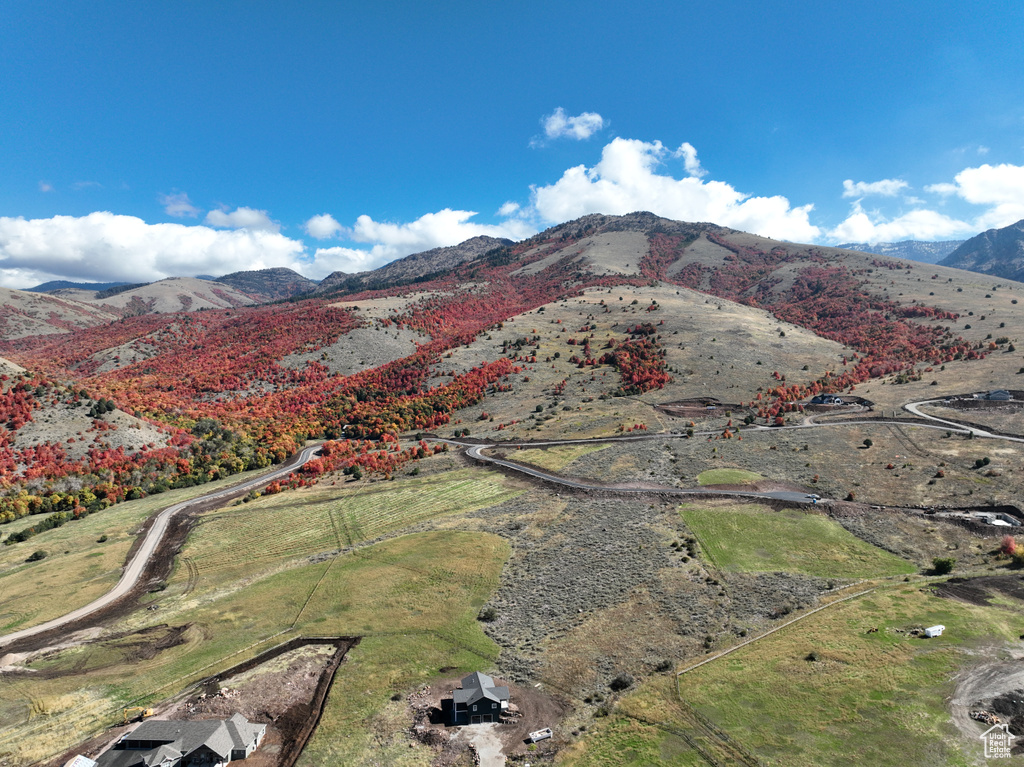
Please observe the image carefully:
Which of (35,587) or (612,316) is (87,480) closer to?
(35,587)

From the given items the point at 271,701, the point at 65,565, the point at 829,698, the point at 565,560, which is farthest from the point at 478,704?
the point at 65,565

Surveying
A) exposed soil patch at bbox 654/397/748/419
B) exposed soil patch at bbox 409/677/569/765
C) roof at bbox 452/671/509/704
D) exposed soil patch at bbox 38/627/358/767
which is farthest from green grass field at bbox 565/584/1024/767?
exposed soil patch at bbox 654/397/748/419

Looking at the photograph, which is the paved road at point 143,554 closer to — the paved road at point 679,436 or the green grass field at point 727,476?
the paved road at point 679,436

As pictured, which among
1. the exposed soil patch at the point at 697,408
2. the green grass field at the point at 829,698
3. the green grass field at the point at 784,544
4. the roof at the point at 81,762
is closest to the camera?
the green grass field at the point at 829,698

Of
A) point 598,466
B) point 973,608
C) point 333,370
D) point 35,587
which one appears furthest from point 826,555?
point 333,370

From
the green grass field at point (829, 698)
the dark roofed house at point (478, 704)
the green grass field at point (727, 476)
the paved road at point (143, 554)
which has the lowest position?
the green grass field at point (829, 698)

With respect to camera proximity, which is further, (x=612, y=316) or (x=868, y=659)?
(x=612, y=316)

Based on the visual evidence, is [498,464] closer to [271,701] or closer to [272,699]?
[272,699]

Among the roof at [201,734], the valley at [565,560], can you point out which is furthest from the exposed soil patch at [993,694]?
the roof at [201,734]
